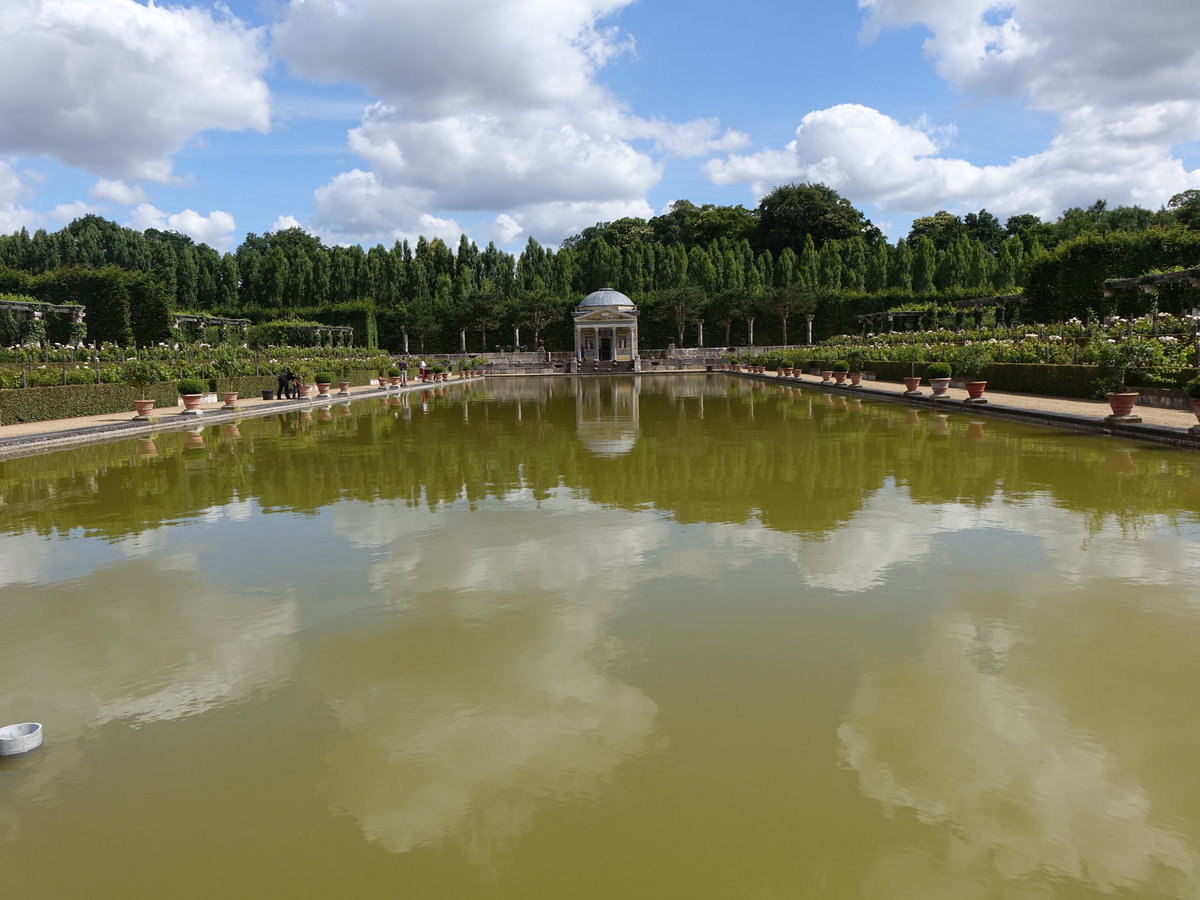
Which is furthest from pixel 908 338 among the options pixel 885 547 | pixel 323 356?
pixel 885 547

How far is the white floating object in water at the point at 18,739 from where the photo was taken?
3.86 m

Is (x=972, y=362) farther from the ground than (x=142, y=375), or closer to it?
closer to it

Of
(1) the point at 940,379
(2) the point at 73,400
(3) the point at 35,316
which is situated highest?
(3) the point at 35,316

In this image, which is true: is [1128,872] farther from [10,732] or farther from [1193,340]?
[1193,340]

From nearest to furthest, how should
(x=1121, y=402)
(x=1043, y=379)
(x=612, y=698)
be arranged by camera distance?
(x=612, y=698), (x=1121, y=402), (x=1043, y=379)

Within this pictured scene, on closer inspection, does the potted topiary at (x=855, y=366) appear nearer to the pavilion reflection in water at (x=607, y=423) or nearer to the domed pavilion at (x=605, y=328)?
the pavilion reflection in water at (x=607, y=423)

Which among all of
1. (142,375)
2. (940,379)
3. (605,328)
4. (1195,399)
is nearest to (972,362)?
(940,379)

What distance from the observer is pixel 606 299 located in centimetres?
7000

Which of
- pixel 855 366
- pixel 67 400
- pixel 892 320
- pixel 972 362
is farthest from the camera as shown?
pixel 892 320

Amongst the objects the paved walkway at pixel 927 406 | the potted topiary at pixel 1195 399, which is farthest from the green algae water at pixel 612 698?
the paved walkway at pixel 927 406

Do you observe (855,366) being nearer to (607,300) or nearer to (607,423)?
(607,423)

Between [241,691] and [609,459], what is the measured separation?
930 cm

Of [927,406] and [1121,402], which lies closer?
[1121,402]

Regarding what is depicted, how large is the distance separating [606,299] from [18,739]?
67.8 metres
